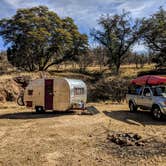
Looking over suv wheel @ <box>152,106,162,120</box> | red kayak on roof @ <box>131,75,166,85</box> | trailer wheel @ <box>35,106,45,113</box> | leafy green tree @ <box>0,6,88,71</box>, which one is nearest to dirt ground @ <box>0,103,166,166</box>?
suv wheel @ <box>152,106,162,120</box>

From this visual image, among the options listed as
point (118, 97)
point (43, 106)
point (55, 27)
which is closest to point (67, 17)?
point (55, 27)

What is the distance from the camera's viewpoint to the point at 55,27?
43438 mm

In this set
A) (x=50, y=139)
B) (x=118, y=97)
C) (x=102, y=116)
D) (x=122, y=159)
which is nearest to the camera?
(x=122, y=159)

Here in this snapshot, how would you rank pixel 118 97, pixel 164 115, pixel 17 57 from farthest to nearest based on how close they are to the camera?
pixel 17 57
pixel 118 97
pixel 164 115

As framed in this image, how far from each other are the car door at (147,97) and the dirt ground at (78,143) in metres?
1.06

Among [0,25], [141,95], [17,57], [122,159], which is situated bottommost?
[122,159]

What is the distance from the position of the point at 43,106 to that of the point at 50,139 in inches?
310

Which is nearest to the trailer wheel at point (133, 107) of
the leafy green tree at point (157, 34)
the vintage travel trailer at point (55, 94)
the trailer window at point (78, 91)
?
the vintage travel trailer at point (55, 94)

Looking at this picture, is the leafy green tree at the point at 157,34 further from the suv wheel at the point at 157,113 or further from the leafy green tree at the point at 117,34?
the suv wheel at the point at 157,113

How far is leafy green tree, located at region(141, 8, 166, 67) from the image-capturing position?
40406 millimetres

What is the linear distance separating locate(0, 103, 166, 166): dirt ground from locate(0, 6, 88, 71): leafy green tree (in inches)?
1037

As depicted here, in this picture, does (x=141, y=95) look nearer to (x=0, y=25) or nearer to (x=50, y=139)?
(x=50, y=139)

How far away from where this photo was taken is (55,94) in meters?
18.1

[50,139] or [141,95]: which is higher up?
[141,95]
